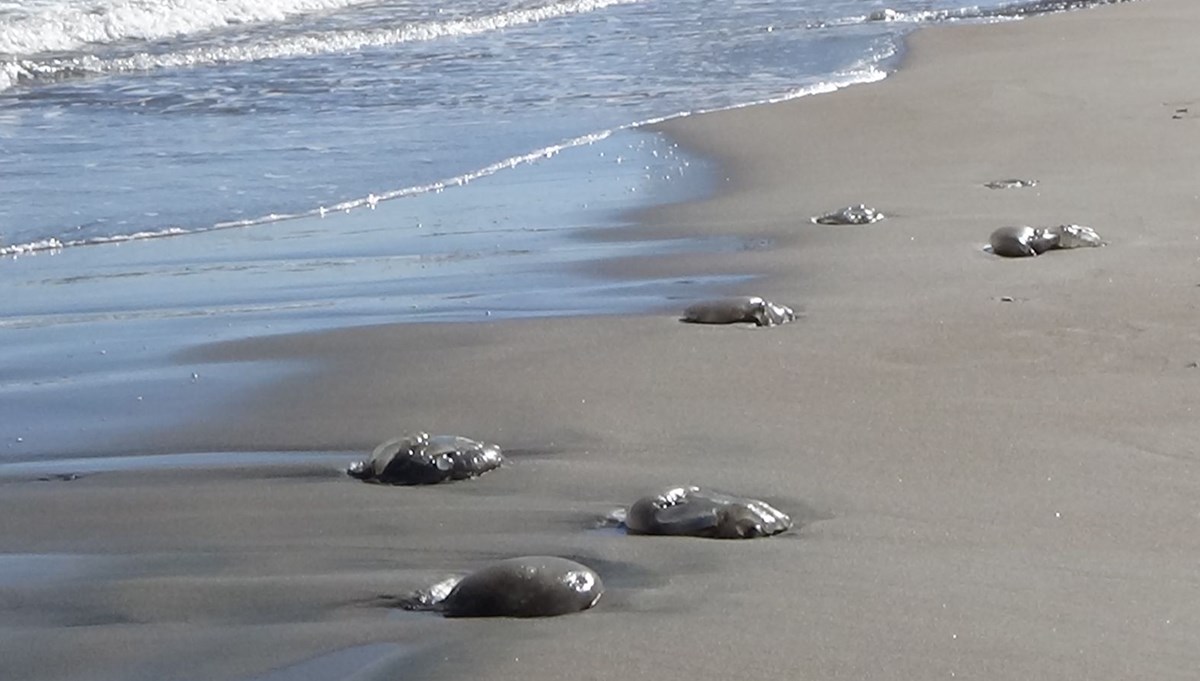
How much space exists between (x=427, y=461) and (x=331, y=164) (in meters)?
4.56

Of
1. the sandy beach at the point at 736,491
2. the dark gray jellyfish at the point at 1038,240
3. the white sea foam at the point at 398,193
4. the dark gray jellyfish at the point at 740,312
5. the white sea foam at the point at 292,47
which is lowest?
the white sea foam at the point at 292,47

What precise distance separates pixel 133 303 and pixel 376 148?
9.85 feet

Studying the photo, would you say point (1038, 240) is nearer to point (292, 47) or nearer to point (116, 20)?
point (292, 47)

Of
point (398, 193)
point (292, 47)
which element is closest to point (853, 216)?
point (398, 193)

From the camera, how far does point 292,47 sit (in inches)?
519

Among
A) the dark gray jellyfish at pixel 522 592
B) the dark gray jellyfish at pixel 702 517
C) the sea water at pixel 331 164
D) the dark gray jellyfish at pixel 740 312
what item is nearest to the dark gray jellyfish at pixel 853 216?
the sea water at pixel 331 164

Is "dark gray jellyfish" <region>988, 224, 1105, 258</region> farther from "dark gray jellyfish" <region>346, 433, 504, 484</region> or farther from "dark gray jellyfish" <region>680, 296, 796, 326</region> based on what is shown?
"dark gray jellyfish" <region>346, 433, 504, 484</region>

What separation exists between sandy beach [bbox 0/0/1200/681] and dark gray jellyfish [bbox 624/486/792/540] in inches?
1.3

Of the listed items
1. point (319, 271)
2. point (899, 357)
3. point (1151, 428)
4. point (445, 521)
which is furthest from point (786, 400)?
point (319, 271)

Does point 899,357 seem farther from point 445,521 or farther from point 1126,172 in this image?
point 1126,172

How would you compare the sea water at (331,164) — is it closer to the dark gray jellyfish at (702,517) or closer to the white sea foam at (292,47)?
the white sea foam at (292,47)

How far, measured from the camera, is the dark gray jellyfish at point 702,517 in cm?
260

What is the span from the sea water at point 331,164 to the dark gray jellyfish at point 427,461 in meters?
0.78

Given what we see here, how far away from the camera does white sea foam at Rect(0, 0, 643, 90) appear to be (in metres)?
12.0
